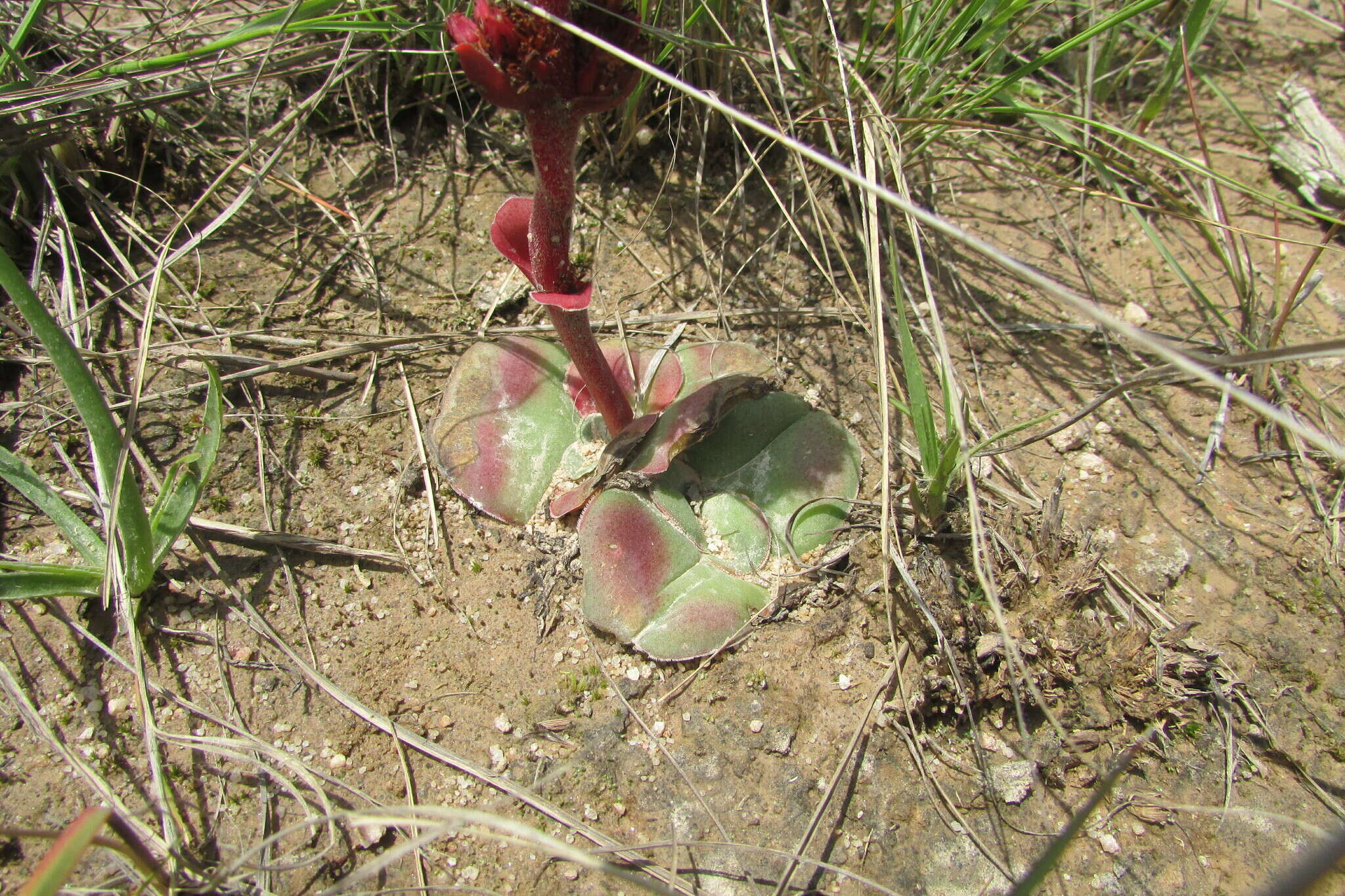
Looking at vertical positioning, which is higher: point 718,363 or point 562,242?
point 562,242

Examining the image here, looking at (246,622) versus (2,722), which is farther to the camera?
(246,622)

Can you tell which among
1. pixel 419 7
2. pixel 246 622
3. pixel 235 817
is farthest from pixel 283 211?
pixel 235 817

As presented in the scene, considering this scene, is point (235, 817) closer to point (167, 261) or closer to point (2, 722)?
point (2, 722)

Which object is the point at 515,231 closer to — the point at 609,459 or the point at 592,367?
the point at 592,367

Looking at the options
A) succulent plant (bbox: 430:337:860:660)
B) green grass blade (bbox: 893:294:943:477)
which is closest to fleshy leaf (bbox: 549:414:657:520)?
succulent plant (bbox: 430:337:860:660)

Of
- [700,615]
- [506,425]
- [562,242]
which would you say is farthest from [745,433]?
[562,242]

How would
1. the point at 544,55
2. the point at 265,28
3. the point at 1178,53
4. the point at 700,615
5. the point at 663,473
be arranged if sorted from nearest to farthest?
the point at 544,55 → the point at 700,615 → the point at 663,473 → the point at 265,28 → the point at 1178,53
